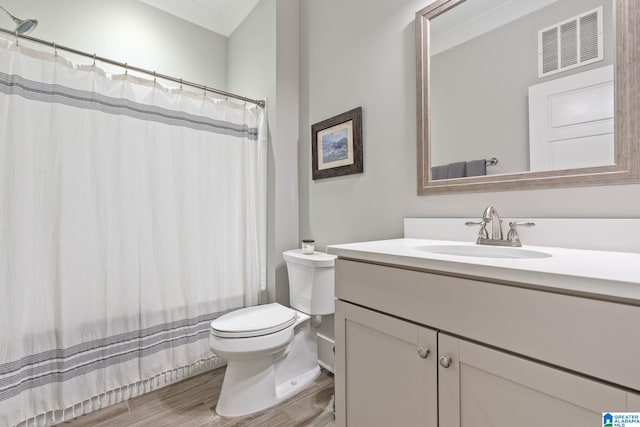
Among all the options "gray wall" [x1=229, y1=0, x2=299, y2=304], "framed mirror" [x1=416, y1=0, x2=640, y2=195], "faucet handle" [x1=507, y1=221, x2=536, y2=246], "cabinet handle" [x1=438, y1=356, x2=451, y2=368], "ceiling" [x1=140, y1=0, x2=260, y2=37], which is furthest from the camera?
"ceiling" [x1=140, y1=0, x2=260, y2=37]

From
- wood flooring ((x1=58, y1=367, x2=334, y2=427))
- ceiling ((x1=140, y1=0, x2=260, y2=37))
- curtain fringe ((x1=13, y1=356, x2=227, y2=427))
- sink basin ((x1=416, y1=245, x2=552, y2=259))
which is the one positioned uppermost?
ceiling ((x1=140, y1=0, x2=260, y2=37))

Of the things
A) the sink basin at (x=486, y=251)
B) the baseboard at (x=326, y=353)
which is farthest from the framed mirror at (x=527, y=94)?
the baseboard at (x=326, y=353)

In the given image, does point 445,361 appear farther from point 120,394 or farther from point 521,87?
point 120,394

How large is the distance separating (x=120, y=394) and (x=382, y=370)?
148 cm

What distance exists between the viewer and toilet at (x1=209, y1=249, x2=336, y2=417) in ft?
4.45

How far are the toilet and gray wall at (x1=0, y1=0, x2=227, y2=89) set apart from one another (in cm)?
197

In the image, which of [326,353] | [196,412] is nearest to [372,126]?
[326,353]

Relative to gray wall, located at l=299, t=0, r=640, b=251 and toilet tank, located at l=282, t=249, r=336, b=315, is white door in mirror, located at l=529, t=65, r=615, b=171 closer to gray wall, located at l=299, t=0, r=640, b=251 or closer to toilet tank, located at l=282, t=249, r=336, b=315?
gray wall, located at l=299, t=0, r=640, b=251

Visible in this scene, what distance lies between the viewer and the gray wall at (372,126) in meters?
1.18

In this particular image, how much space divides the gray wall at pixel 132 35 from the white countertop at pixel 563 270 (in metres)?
2.50

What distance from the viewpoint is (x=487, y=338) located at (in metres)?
0.66

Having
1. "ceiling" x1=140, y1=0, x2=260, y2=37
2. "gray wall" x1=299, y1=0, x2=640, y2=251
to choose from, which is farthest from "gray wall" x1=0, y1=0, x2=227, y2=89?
"gray wall" x1=299, y1=0, x2=640, y2=251

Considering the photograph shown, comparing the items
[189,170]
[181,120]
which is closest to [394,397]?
[189,170]

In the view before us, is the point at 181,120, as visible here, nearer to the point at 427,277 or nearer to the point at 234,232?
the point at 234,232
